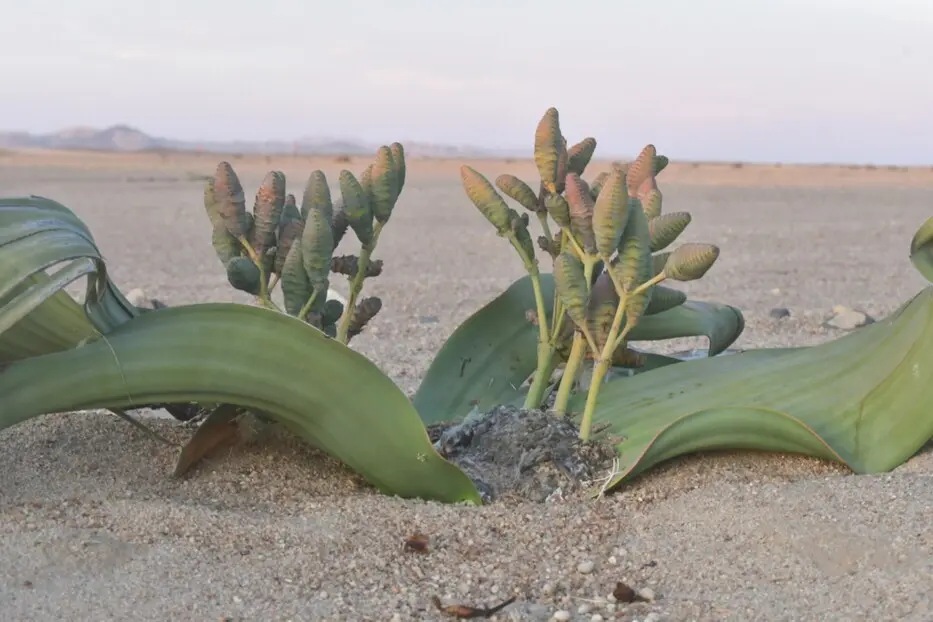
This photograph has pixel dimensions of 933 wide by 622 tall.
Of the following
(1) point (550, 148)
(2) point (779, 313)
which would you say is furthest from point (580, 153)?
(2) point (779, 313)

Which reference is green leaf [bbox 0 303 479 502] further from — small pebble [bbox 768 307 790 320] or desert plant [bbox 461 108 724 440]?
small pebble [bbox 768 307 790 320]

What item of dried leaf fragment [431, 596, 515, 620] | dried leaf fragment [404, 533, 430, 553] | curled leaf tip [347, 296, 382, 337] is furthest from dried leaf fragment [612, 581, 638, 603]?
curled leaf tip [347, 296, 382, 337]

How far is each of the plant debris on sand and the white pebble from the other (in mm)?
227

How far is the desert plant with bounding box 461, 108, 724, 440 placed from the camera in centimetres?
154

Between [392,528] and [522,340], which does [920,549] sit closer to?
[392,528]

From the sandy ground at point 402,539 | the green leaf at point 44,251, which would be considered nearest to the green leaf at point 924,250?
the sandy ground at point 402,539

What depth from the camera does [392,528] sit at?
57.9 inches

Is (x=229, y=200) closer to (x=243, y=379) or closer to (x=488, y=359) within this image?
(x=243, y=379)

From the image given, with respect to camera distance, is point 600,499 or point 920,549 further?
point 600,499

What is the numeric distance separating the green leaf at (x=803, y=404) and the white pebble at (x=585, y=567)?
0.25 m

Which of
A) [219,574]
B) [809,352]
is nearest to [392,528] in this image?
[219,574]

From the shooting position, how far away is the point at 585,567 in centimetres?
137

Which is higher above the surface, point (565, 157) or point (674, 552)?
point (565, 157)

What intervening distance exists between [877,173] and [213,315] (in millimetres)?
21567
